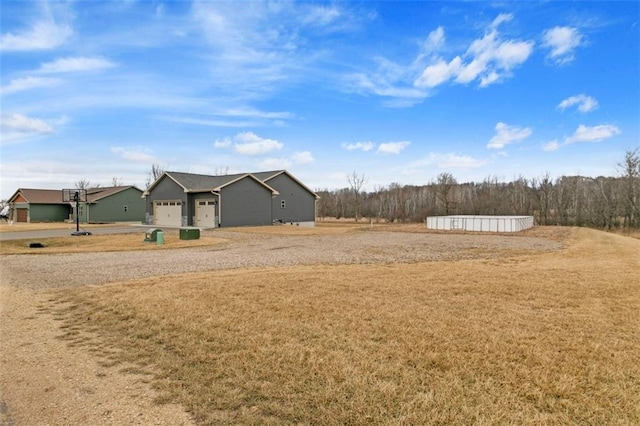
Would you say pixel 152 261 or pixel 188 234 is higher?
pixel 188 234

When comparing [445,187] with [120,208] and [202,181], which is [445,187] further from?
[120,208]

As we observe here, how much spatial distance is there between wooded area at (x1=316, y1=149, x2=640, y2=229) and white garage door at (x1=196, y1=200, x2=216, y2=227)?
30.5 metres

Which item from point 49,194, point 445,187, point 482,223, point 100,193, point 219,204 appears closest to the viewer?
point 219,204

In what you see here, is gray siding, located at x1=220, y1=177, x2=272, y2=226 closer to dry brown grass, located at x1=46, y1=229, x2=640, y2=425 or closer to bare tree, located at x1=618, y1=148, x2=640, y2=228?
dry brown grass, located at x1=46, y1=229, x2=640, y2=425

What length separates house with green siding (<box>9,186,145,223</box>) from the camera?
3728 centimetres

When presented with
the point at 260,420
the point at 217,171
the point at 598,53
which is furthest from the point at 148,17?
the point at 217,171

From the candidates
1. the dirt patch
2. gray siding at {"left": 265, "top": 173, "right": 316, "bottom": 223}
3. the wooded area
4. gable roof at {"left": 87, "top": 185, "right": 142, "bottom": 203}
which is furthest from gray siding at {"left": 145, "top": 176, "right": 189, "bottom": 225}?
the wooded area

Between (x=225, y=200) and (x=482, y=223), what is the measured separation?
19.6 metres

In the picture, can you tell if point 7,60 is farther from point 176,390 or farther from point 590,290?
point 590,290

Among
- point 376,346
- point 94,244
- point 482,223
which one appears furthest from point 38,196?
point 376,346

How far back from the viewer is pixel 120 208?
127ft

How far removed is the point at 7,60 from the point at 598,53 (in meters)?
19.0

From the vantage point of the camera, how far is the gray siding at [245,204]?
91.8 ft

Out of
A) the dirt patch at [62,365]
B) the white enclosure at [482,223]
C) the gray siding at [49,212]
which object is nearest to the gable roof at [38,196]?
the gray siding at [49,212]
